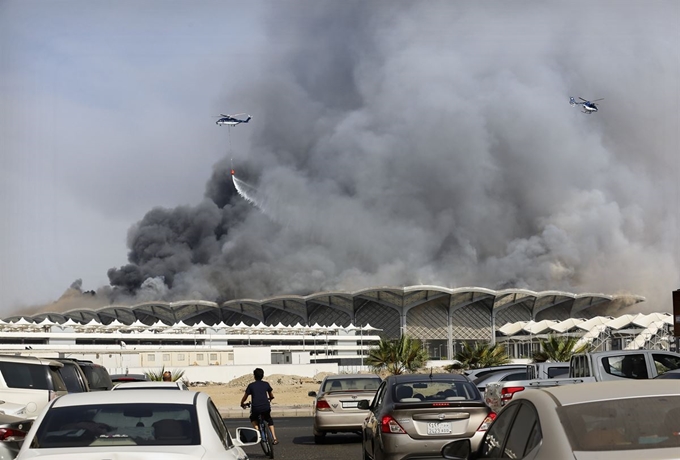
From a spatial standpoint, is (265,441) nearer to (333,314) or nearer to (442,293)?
(442,293)

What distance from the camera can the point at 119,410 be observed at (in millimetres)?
6715

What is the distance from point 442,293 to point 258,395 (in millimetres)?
92505

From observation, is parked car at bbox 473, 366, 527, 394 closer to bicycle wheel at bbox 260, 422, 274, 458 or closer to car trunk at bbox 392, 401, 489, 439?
bicycle wheel at bbox 260, 422, 274, 458

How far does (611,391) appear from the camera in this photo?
18.3ft

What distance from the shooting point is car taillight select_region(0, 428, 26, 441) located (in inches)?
353

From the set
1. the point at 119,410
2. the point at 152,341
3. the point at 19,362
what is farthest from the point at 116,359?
the point at 119,410

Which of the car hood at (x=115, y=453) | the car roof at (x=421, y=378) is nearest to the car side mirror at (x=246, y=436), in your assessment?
the car hood at (x=115, y=453)

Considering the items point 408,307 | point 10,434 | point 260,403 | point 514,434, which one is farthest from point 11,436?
point 408,307

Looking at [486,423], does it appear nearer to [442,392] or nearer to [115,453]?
[442,392]

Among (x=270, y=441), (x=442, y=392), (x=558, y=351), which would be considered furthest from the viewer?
(x=558, y=351)

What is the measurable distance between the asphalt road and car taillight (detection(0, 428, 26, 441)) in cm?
741

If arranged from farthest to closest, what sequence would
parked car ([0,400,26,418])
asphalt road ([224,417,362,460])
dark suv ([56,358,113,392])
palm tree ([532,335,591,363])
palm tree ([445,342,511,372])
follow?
palm tree ([445,342,511,372]), palm tree ([532,335,591,363]), dark suv ([56,358,113,392]), asphalt road ([224,417,362,460]), parked car ([0,400,26,418])

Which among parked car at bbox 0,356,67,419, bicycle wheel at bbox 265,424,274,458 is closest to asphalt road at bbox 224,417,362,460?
bicycle wheel at bbox 265,424,274,458

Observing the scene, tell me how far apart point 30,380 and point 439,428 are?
6201 mm
